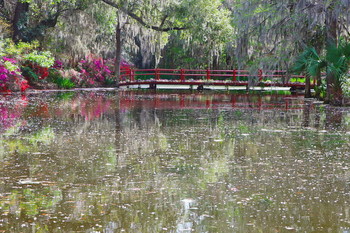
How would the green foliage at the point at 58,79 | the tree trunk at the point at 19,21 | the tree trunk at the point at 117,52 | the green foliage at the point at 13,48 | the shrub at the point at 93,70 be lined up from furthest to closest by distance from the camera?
the shrub at the point at 93,70 → the tree trunk at the point at 117,52 → the green foliage at the point at 58,79 → the tree trunk at the point at 19,21 → the green foliage at the point at 13,48

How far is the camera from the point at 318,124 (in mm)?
13266

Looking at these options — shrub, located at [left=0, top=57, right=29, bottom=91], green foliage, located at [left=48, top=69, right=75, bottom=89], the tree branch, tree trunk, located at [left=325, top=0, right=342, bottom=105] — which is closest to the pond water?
tree trunk, located at [left=325, top=0, right=342, bottom=105]

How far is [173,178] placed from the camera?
671 cm

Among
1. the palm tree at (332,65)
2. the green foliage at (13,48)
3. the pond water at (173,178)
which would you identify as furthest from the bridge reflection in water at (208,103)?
the pond water at (173,178)

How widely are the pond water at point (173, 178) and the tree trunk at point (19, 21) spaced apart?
56.7ft

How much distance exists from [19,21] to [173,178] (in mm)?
24073

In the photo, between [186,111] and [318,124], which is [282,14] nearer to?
[186,111]

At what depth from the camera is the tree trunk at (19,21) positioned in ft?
93.9

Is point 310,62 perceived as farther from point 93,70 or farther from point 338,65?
point 93,70

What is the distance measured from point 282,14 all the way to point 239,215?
1728 centimetres

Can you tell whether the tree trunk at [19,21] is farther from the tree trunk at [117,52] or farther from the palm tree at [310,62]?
the palm tree at [310,62]

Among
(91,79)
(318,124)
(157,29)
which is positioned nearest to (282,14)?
(318,124)

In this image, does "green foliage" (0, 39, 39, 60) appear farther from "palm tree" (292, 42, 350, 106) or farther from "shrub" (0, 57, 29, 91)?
"palm tree" (292, 42, 350, 106)

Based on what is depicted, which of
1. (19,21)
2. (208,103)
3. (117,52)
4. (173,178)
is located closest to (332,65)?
(208,103)
